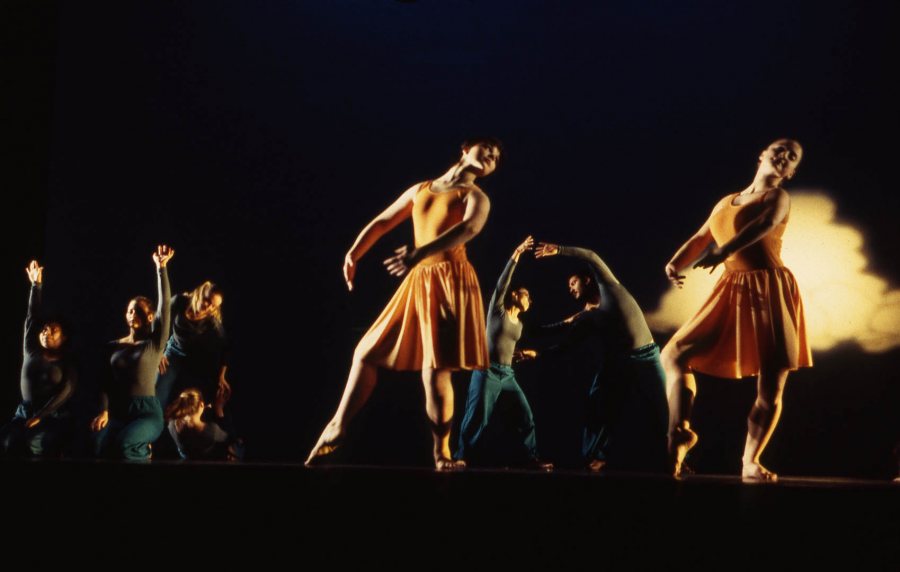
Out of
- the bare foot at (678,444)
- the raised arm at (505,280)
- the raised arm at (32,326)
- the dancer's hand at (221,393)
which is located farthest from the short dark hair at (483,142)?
the raised arm at (32,326)

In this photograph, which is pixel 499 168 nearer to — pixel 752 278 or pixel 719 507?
pixel 752 278

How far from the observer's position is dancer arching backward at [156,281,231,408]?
4168 mm

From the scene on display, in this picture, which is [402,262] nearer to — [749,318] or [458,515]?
[458,515]

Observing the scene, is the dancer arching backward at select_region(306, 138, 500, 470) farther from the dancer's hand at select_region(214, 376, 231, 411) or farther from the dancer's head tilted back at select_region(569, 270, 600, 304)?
the dancer's hand at select_region(214, 376, 231, 411)

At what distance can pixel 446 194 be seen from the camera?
3.57 m

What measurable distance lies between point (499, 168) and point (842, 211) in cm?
164

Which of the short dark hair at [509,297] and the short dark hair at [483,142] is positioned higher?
the short dark hair at [483,142]

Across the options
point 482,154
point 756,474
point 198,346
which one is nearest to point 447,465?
point 756,474

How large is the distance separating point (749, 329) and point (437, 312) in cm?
120

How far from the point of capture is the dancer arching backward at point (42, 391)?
409cm

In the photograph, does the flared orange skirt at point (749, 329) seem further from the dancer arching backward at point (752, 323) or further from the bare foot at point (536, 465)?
the bare foot at point (536, 465)

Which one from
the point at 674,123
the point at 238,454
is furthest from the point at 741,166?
the point at 238,454

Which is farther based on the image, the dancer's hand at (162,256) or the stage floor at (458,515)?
the dancer's hand at (162,256)

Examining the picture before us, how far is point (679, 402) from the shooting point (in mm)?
3297
